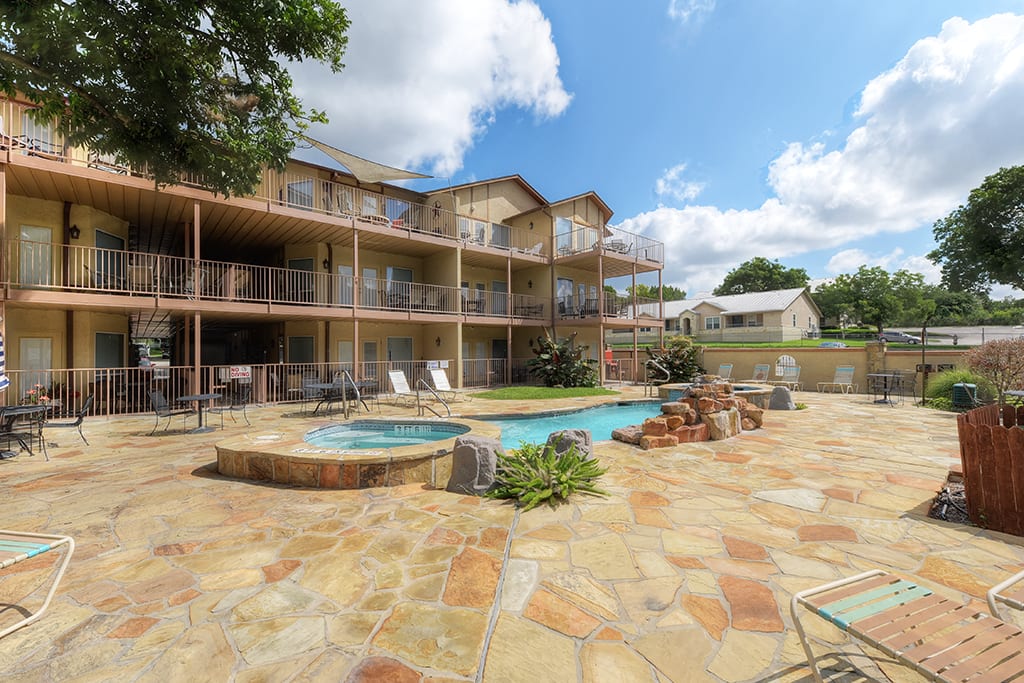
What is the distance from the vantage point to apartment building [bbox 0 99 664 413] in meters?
10.1

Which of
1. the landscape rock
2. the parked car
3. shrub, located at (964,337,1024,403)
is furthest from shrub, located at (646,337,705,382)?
the parked car

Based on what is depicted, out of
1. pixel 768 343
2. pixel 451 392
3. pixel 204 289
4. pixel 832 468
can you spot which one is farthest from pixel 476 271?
pixel 768 343

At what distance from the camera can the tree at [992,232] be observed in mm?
22250

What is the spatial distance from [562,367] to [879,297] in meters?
44.1

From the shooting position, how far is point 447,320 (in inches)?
620

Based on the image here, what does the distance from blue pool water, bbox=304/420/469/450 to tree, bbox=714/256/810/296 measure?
64828 mm

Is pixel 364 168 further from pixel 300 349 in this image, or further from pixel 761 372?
pixel 761 372

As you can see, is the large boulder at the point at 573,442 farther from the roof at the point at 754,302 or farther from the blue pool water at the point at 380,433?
the roof at the point at 754,302

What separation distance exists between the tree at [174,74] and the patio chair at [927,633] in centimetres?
928

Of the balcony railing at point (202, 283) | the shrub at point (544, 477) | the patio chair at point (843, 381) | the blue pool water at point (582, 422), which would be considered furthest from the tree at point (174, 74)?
the patio chair at point (843, 381)

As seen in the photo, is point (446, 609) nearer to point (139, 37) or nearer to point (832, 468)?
point (832, 468)

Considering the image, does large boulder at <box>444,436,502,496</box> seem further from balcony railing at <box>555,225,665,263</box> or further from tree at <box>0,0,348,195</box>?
balcony railing at <box>555,225,665,263</box>

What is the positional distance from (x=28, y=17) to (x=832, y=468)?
1173 centimetres

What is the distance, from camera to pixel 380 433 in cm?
805
